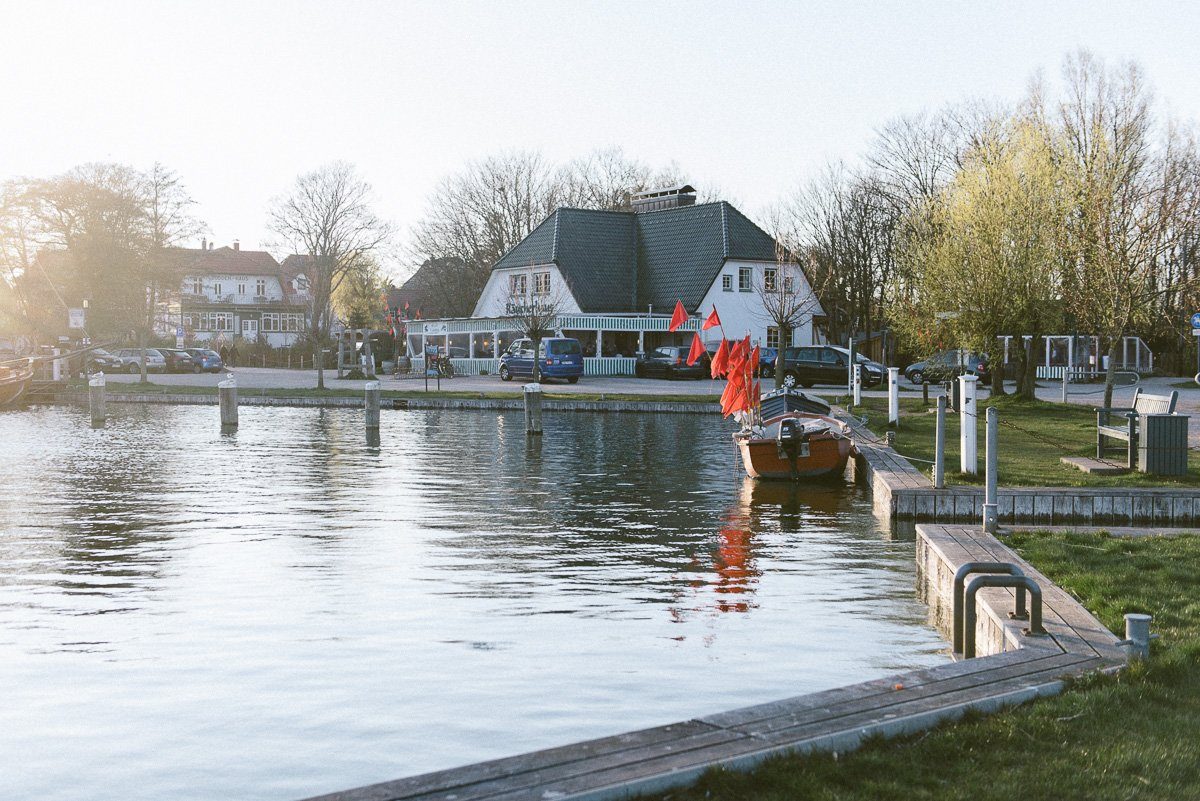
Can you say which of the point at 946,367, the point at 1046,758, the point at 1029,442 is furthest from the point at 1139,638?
the point at 946,367

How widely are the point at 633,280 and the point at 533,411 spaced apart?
35021 mm

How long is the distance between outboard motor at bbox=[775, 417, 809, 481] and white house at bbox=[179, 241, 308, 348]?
277 feet

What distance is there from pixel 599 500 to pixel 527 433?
10.8m

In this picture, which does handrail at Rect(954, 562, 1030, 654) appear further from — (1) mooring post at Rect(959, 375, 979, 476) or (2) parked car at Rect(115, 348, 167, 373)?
(2) parked car at Rect(115, 348, 167, 373)

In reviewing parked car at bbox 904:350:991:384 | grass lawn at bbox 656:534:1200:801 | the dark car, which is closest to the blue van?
the dark car

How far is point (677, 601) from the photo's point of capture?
10688 millimetres

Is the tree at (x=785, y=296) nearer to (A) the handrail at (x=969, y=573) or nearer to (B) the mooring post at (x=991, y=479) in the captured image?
(B) the mooring post at (x=991, y=479)

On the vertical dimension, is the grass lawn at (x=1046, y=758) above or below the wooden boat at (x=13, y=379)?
below

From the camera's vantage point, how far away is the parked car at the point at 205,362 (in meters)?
66.4

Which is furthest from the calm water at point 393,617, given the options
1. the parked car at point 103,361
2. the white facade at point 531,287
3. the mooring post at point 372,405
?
the parked car at point 103,361

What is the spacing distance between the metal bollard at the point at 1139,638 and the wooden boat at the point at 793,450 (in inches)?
521

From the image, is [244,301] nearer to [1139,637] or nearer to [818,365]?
[818,365]

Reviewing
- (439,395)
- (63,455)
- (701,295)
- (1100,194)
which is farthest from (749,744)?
(701,295)

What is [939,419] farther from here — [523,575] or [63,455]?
[63,455]
